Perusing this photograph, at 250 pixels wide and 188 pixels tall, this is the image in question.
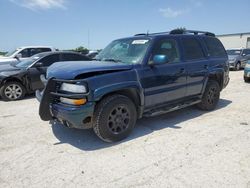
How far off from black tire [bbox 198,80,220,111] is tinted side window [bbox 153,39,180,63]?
4.69 ft

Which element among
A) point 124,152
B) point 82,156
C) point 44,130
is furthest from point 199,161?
point 44,130

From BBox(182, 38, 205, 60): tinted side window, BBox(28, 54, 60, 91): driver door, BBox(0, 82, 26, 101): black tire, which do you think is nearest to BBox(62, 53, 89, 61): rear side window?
BBox(28, 54, 60, 91): driver door

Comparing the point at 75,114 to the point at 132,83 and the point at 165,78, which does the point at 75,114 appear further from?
the point at 165,78

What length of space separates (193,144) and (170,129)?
0.78 meters

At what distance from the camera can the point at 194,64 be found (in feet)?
17.4

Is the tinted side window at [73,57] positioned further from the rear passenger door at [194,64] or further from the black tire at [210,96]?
the black tire at [210,96]

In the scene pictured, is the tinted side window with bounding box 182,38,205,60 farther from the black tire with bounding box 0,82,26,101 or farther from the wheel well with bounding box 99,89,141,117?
the black tire with bounding box 0,82,26,101

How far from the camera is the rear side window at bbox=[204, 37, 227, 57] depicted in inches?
234

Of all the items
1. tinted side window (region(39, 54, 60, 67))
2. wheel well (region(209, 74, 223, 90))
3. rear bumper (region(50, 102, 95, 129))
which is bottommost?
rear bumper (region(50, 102, 95, 129))

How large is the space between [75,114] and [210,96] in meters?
3.80

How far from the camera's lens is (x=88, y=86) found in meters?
3.55

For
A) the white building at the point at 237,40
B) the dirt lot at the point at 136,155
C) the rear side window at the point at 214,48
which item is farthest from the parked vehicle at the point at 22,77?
the white building at the point at 237,40

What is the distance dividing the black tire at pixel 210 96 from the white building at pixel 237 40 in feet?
106

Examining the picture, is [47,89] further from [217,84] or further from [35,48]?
[35,48]
